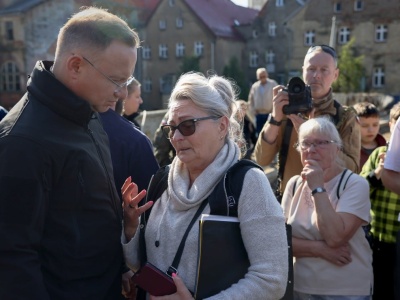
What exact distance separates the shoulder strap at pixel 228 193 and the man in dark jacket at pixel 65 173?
1.68 ft

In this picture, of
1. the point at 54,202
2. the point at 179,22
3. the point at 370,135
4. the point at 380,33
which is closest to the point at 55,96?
the point at 54,202

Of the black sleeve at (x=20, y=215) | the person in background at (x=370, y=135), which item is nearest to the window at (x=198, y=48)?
the person in background at (x=370, y=135)

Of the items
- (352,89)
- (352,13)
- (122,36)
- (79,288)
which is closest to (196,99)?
(122,36)

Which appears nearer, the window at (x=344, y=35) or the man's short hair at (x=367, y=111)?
the man's short hair at (x=367, y=111)

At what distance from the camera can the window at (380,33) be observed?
3398cm

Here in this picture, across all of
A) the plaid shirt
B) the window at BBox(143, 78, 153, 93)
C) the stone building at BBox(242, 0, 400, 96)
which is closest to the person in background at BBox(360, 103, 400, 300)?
the plaid shirt

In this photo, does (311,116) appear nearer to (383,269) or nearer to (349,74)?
(383,269)

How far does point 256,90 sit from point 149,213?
9.35 metres

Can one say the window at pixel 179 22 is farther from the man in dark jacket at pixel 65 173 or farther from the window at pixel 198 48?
the man in dark jacket at pixel 65 173

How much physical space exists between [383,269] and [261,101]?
8112mm

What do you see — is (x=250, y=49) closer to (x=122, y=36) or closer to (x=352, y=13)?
(x=352, y=13)

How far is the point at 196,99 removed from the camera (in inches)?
90.5

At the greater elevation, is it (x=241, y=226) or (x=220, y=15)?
(x=220, y=15)

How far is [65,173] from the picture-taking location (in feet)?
6.79
